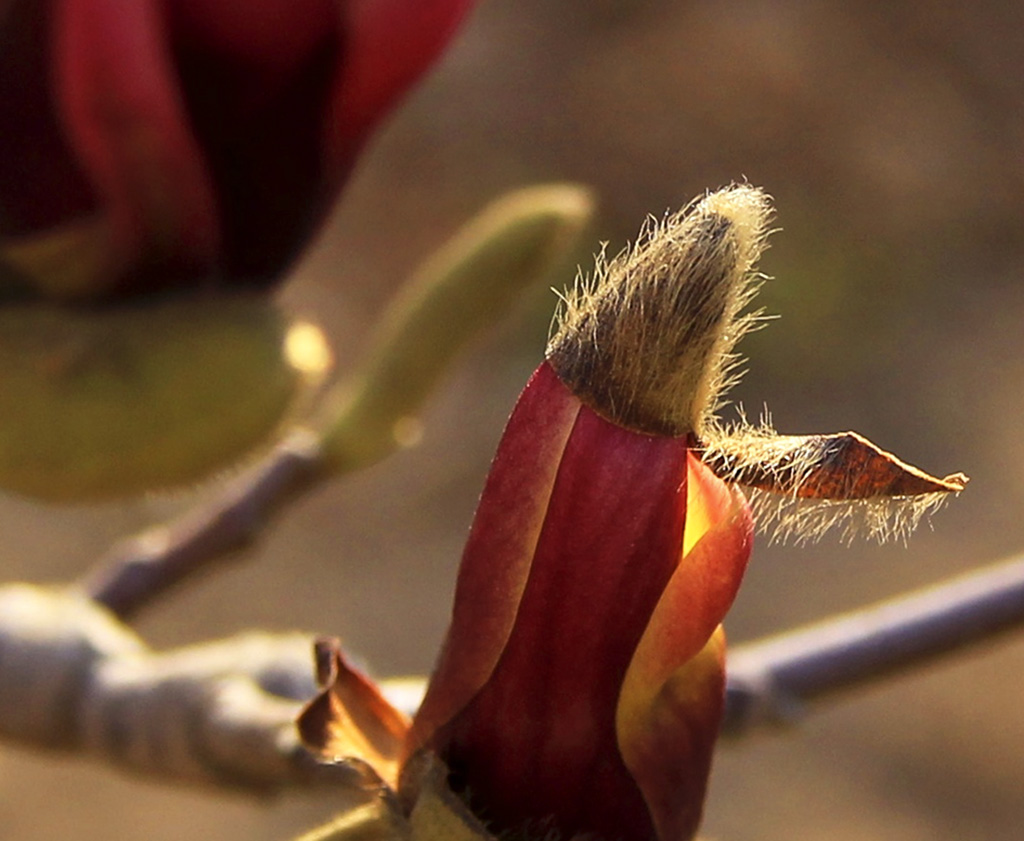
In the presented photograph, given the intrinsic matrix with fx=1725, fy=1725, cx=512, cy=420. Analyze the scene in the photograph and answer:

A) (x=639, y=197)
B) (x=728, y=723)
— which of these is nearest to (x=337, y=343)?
(x=639, y=197)

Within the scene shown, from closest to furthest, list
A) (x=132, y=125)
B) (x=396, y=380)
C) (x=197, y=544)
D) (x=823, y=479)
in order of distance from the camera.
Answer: (x=823, y=479), (x=132, y=125), (x=396, y=380), (x=197, y=544)

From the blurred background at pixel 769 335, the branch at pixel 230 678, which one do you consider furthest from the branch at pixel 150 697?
the blurred background at pixel 769 335

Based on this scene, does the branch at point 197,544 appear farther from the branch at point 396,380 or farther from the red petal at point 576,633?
the red petal at point 576,633

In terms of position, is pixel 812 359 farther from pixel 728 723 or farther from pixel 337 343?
pixel 728 723

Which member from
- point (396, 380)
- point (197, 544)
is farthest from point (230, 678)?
point (197, 544)

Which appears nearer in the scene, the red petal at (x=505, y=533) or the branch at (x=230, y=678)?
the red petal at (x=505, y=533)

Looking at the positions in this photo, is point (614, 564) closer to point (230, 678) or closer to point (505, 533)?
point (505, 533)

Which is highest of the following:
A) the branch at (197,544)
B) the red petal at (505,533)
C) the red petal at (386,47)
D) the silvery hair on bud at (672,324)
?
the red petal at (386,47)
